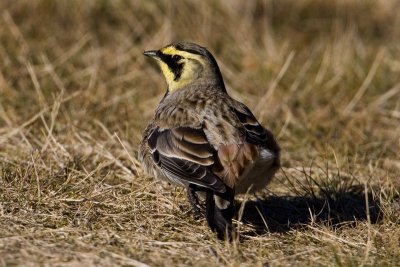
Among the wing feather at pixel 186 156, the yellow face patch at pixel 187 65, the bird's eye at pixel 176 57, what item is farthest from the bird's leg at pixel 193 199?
the bird's eye at pixel 176 57

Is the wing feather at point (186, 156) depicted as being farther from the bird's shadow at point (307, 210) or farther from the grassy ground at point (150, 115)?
the bird's shadow at point (307, 210)

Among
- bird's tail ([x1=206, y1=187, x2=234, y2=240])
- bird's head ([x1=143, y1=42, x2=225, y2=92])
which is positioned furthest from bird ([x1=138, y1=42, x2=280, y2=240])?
bird's head ([x1=143, y1=42, x2=225, y2=92])

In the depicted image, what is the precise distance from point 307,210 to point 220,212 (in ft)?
3.95

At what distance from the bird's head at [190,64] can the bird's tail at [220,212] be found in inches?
54.5

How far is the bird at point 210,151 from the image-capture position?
4926 mm

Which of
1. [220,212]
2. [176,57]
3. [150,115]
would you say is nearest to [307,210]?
[220,212]

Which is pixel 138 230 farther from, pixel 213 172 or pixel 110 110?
pixel 110 110

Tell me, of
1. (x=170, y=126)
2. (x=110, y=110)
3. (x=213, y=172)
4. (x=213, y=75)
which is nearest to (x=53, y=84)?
(x=110, y=110)

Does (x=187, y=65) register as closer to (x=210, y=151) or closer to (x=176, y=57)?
(x=176, y=57)

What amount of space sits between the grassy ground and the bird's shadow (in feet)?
0.06

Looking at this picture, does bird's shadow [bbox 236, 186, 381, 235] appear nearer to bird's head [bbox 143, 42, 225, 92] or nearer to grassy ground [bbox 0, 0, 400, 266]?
grassy ground [bbox 0, 0, 400, 266]

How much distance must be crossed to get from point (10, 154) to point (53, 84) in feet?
7.09

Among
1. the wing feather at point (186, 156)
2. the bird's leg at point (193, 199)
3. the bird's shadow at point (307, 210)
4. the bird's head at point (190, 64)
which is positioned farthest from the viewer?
the bird's head at point (190, 64)

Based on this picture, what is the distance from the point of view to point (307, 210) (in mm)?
5980
